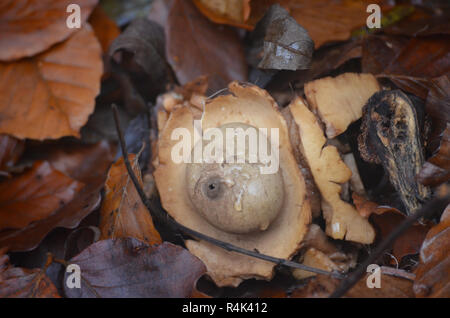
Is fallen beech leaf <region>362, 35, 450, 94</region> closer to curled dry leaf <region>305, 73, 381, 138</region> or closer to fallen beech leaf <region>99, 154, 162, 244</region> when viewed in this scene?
curled dry leaf <region>305, 73, 381, 138</region>

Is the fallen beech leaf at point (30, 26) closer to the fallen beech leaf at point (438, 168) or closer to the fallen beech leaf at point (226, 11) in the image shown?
the fallen beech leaf at point (226, 11)

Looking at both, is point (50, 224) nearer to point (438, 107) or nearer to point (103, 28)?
point (103, 28)

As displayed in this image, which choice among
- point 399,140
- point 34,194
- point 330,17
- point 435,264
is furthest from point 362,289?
point 34,194

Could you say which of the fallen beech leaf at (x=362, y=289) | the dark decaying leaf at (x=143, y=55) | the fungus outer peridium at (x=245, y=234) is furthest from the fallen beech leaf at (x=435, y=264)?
the dark decaying leaf at (x=143, y=55)

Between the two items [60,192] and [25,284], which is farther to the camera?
[60,192]

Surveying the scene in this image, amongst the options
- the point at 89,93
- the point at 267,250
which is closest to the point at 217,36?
the point at 89,93

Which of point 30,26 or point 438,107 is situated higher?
point 30,26

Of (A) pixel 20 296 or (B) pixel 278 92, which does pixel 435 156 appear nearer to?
(B) pixel 278 92
